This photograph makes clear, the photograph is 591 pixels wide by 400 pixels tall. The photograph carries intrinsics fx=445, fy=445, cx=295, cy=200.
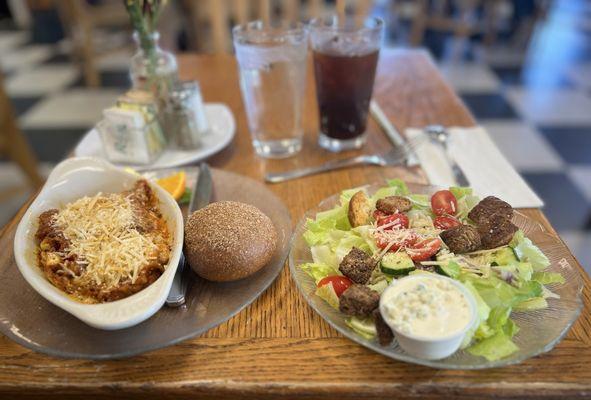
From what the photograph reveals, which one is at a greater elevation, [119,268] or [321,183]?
[119,268]

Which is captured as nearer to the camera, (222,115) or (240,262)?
(240,262)

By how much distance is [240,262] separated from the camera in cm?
76

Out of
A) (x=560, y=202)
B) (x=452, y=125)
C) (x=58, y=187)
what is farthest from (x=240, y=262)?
(x=560, y=202)

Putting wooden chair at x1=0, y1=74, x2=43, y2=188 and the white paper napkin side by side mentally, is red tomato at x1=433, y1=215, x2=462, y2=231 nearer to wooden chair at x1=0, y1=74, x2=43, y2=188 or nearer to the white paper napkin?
the white paper napkin

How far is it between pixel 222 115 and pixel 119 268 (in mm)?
768

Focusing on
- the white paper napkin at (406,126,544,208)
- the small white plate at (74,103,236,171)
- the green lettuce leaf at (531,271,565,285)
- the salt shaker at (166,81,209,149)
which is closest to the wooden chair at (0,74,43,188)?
the small white plate at (74,103,236,171)

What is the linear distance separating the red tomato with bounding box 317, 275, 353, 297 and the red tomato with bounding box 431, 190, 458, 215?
27cm

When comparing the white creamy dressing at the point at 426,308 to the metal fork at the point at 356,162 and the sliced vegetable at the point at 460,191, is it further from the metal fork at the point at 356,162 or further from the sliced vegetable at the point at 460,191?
the metal fork at the point at 356,162

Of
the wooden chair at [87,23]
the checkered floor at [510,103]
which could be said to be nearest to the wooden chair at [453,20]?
the checkered floor at [510,103]

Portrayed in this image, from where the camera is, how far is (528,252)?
2.55 ft

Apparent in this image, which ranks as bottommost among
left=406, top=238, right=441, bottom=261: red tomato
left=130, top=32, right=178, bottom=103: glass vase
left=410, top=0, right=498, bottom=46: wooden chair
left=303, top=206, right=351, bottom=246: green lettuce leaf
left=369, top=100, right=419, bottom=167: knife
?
left=410, top=0, right=498, bottom=46: wooden chair

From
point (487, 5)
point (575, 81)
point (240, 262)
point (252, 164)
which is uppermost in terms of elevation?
point (240, 262)

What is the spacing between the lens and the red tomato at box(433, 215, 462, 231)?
0.84 metres

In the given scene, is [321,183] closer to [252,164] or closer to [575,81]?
[252,164]
